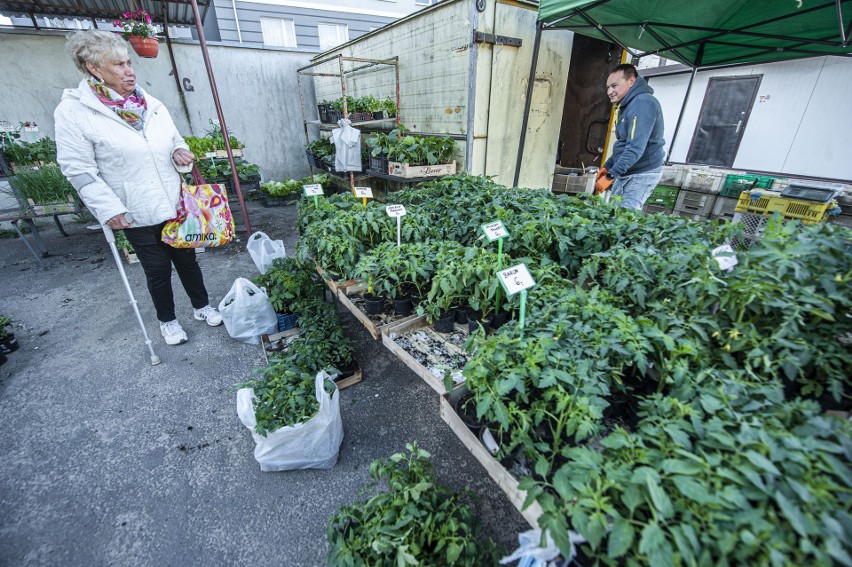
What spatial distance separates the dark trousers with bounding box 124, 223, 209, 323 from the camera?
2.78 m

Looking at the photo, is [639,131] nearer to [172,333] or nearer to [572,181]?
[572,181]

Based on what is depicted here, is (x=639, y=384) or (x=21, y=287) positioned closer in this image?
(x=639, y=384)

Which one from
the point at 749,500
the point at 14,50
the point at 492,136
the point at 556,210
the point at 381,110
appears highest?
the point at 14,50

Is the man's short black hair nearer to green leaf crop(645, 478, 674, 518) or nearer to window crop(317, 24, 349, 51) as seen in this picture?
green leaf crop(645, 478, 674, 518)

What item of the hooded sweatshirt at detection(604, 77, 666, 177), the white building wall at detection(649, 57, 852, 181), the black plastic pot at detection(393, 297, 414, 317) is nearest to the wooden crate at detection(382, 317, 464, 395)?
the black plastic pot at detection(393, 297, 414, 317)

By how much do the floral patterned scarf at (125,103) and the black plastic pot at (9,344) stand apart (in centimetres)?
244

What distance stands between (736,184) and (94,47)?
23.9 ft

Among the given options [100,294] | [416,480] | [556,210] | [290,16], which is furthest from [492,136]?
[290,16]

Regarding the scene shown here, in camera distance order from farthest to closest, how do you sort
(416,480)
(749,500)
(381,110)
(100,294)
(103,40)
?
(381,110) → (100,294) → (103,40) → (416,480) → (749,500)

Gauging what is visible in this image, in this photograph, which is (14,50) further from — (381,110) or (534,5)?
(534,5)

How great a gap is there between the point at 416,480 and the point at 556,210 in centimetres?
183

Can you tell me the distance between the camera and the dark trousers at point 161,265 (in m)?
2.78

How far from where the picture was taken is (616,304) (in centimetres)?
170

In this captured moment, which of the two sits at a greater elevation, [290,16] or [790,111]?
[290,16]
